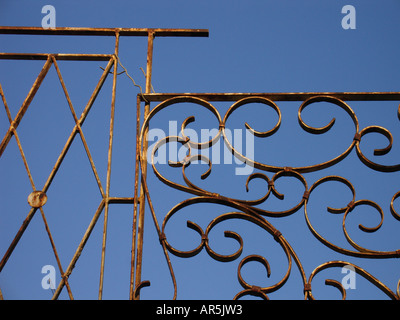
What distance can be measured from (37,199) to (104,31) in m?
1.17

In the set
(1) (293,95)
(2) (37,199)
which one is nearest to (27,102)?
(2) (37,199)

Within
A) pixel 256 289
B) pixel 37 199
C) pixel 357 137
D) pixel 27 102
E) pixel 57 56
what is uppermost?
pixel 57 56

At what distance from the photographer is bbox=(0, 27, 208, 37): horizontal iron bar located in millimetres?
4629

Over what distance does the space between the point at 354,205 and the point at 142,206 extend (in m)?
1.02

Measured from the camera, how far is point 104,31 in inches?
183

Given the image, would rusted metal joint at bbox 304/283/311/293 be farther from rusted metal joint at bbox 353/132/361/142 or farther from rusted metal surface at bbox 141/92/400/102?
rusted metal surface at bbox 141/92/400/102

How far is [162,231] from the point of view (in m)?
3.92

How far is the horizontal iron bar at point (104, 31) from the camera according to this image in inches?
182

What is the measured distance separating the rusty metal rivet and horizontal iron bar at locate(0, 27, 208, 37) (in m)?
1.11

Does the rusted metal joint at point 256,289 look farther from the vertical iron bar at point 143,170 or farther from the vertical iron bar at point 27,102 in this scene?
the vertical iron bar at point 27,102

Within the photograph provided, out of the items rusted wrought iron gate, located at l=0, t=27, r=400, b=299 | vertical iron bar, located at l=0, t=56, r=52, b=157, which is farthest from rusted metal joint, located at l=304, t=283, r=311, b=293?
vertical iron bar, located at l=0, t=56, r=52, b=157

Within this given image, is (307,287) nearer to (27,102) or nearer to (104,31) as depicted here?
(27,102)
